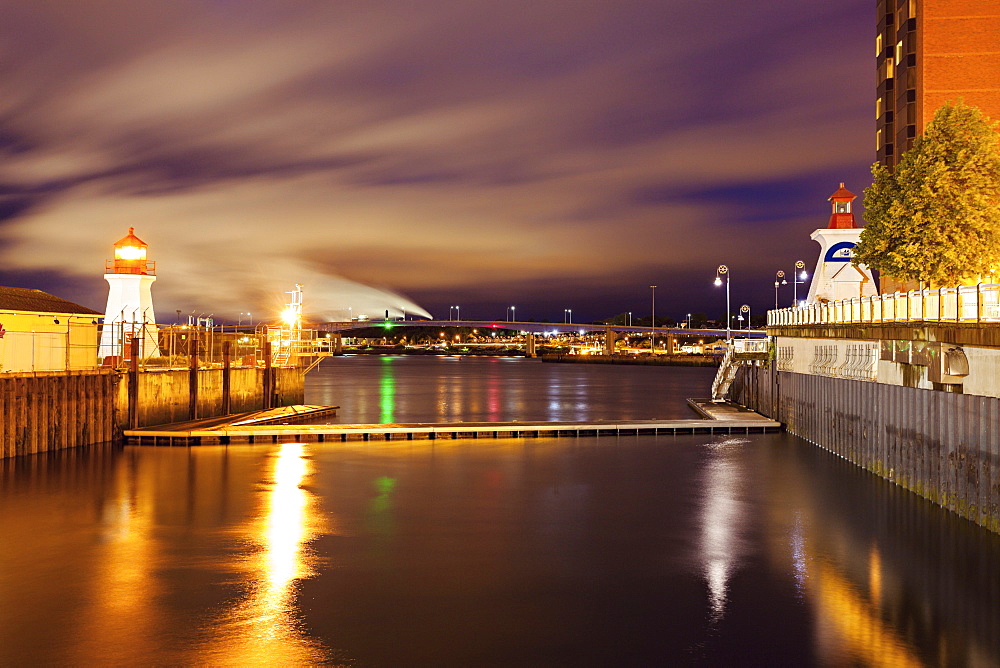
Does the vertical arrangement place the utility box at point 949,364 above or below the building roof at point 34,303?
below

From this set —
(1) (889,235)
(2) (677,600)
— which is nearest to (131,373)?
(2) (677,600)

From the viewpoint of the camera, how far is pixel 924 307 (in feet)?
75.0

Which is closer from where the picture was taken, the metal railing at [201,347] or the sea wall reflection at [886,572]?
the sea wall reflection at [886,572]

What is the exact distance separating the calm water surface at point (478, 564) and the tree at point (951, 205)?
44.1 ft

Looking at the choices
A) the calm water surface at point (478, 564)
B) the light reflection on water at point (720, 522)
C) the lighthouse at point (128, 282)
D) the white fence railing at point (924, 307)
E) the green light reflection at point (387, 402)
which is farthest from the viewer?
the green light reflection at point (387, 402)

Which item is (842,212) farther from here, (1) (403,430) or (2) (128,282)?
(2) (128,282)

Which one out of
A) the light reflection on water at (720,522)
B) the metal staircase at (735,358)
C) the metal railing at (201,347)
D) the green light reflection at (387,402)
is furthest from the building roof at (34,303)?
the metal staircase at (735,358)

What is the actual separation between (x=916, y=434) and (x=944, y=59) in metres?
50.8

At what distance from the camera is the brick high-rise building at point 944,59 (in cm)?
6178

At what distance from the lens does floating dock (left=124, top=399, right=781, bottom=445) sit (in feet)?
111

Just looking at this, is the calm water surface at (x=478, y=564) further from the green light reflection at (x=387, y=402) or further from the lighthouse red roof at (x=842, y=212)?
the lighthouse red roof at (x=842, y=212)

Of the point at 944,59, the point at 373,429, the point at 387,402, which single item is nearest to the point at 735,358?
the point at 373,429

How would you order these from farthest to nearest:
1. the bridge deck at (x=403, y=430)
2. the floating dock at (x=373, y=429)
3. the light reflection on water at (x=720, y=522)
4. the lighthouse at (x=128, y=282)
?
the lighthouse at (x=128, y=282)
the floating dock at (x=373, y=429)
the bridge deck at (x=403, y=430)
the light reflection on water at (x=720, y=522)

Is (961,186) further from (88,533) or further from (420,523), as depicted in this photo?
(88,533)
